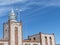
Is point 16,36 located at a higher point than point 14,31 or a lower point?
lower

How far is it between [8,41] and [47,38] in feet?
61.7

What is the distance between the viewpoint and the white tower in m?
82.3

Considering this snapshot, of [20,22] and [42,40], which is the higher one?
[20,22]

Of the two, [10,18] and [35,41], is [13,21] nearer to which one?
[10,18]

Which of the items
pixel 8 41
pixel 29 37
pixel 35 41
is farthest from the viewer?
pixel 29 37

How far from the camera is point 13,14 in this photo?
84812mm

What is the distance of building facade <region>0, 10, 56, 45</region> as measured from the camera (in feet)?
270

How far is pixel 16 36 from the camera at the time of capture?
8325 cm

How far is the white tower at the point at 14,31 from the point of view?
270 feet

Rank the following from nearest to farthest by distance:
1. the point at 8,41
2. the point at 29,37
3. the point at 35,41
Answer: the point at 8,41 → the point at 35,41 → the point at 29,37

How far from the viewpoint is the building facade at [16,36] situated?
82244mm

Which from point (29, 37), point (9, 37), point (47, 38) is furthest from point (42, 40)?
point (9, 37)

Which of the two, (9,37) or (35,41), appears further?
(35,41)

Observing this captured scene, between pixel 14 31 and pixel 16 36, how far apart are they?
90.3 inches
